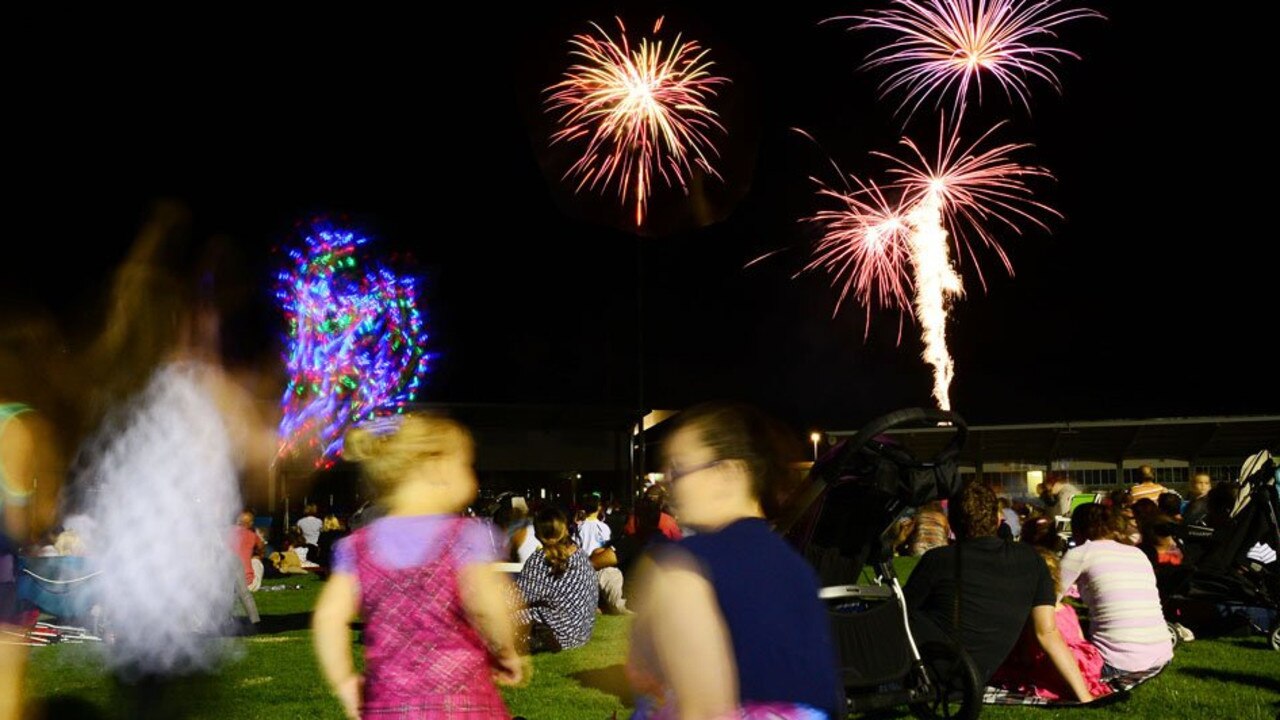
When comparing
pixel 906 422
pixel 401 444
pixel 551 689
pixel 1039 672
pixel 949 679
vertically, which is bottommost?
pixel 551 689

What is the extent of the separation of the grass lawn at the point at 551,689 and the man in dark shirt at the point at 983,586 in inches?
29.9

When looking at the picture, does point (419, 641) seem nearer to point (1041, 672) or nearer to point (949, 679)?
point (949, 679)

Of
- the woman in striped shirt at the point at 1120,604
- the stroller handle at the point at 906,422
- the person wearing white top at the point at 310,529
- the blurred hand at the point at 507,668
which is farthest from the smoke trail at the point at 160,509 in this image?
the person wearing white top at the point at 310,529

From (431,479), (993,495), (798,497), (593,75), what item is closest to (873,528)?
(798,497)

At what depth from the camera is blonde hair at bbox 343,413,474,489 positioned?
386 cm

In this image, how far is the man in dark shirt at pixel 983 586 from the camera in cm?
718

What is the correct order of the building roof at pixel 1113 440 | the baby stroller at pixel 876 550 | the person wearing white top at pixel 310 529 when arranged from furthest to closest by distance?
the building roof at pixel 1113 440
the person wearing white top at pixel 310 529
the baby stroller at pixel 876 550

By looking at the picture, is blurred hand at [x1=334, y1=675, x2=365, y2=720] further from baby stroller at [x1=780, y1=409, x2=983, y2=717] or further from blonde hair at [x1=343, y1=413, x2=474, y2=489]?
baby stroller at [x1=780, y1=409, x2=983, y2=717]

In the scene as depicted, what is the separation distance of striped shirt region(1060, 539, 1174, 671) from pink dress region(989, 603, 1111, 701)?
0.19 m

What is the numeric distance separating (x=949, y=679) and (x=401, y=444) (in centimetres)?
405

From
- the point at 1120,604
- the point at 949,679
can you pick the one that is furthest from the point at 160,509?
the point at 1120,604

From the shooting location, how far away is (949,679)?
652cm

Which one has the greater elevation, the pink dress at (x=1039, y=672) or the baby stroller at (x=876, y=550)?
the baby stroller at (x=876, y=550)

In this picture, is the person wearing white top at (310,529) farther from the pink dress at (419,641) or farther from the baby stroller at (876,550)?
the pink dress at (419,641)
